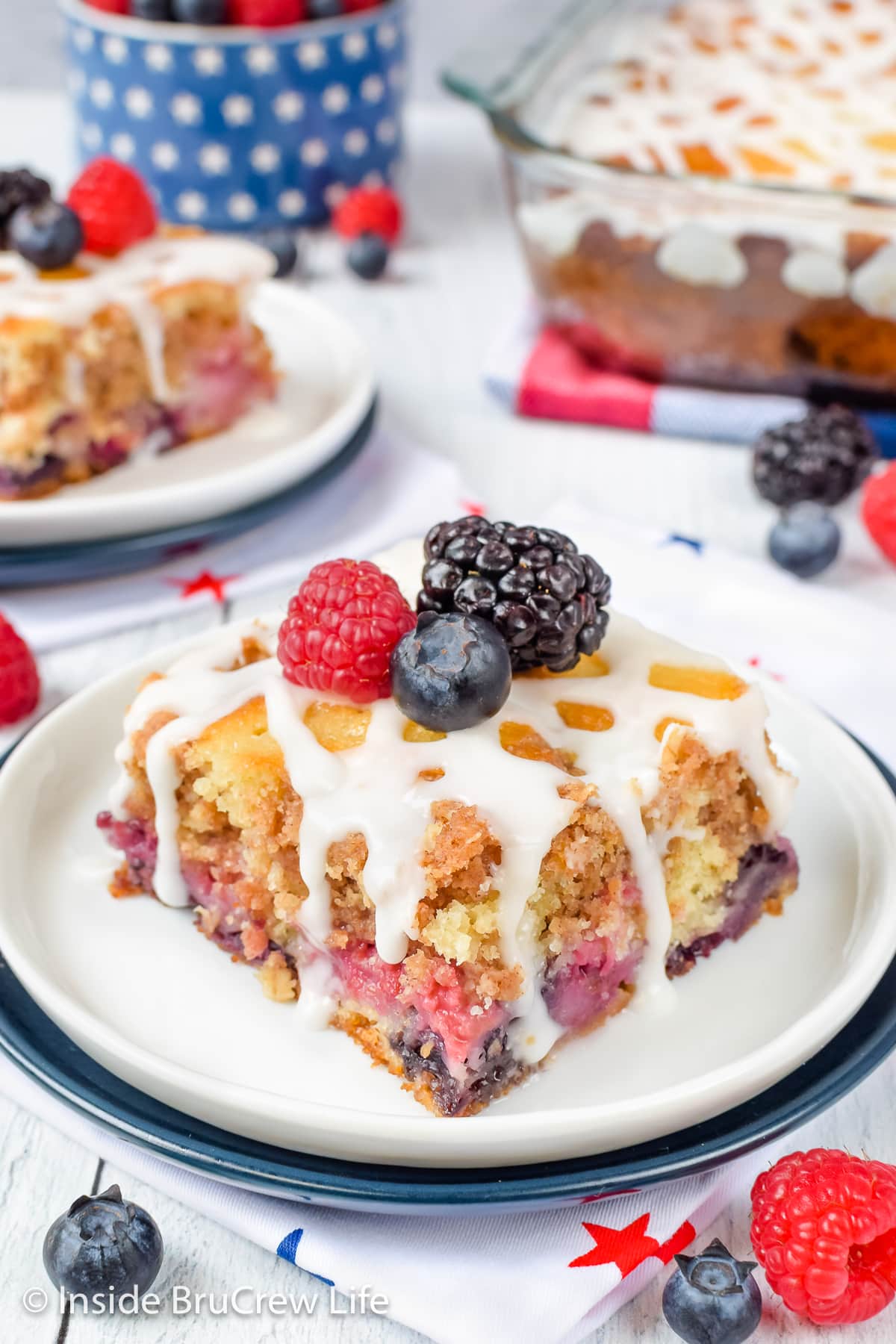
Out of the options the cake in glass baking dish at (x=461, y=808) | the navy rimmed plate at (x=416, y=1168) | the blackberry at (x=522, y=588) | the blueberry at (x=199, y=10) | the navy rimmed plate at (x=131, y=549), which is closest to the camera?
the navy rimmed plate at (x=416, y=1168)

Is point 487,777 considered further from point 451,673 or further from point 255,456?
point 255,456

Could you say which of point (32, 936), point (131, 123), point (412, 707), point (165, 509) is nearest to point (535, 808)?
point (412, 707)

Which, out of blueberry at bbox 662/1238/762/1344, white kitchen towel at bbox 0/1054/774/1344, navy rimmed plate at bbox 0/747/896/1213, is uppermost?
navy rimmed plate at bbox 0/747/896/1213

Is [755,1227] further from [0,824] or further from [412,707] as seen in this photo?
[0,824]

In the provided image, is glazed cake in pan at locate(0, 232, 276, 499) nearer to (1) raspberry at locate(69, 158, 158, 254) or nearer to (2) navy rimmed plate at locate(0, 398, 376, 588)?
(1) raspberry at locate(69, 158, 158, 254)

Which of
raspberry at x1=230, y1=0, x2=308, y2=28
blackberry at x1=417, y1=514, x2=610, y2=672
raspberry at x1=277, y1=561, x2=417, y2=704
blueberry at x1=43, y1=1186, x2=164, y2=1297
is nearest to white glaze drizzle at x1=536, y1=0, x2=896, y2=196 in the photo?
raspberry at x1=230, y1=0, x2=308, y2=28

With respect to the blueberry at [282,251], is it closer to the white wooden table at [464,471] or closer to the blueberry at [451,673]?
the white wooden table at [464,471]

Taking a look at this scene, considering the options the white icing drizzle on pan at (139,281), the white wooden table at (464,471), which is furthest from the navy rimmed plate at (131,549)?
the white icing drizzle on pan at (139,281)
